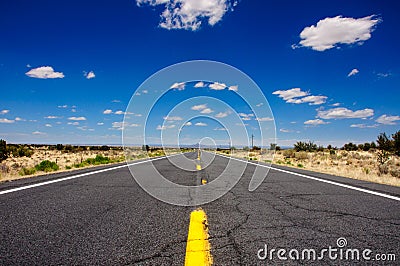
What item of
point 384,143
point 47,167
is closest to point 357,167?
point 384,143

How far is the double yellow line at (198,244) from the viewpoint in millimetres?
2605

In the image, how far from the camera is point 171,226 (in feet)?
12.4

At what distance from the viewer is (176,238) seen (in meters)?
3.27

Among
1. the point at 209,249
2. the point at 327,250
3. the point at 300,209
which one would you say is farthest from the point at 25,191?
the point at 327,250

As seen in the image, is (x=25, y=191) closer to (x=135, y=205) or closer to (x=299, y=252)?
(x=135, y=205)

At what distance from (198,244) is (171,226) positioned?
2.65 ft

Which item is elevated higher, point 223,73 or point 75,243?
point 223,73

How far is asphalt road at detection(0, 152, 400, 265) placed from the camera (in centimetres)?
278

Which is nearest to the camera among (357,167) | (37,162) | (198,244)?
(198,244)

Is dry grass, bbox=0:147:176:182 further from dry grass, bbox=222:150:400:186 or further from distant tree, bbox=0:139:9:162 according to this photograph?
dry grass, bbox=222:150:400:186

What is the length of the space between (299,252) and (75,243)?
2.22m

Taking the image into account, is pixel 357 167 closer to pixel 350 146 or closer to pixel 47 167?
pixel 47 167

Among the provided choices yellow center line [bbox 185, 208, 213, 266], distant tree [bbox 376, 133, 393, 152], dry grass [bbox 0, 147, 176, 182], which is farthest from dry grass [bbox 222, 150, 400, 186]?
dry grass [bbox 0, 147, 176, 182]

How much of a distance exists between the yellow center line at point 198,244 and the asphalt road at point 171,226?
7 centimetres
